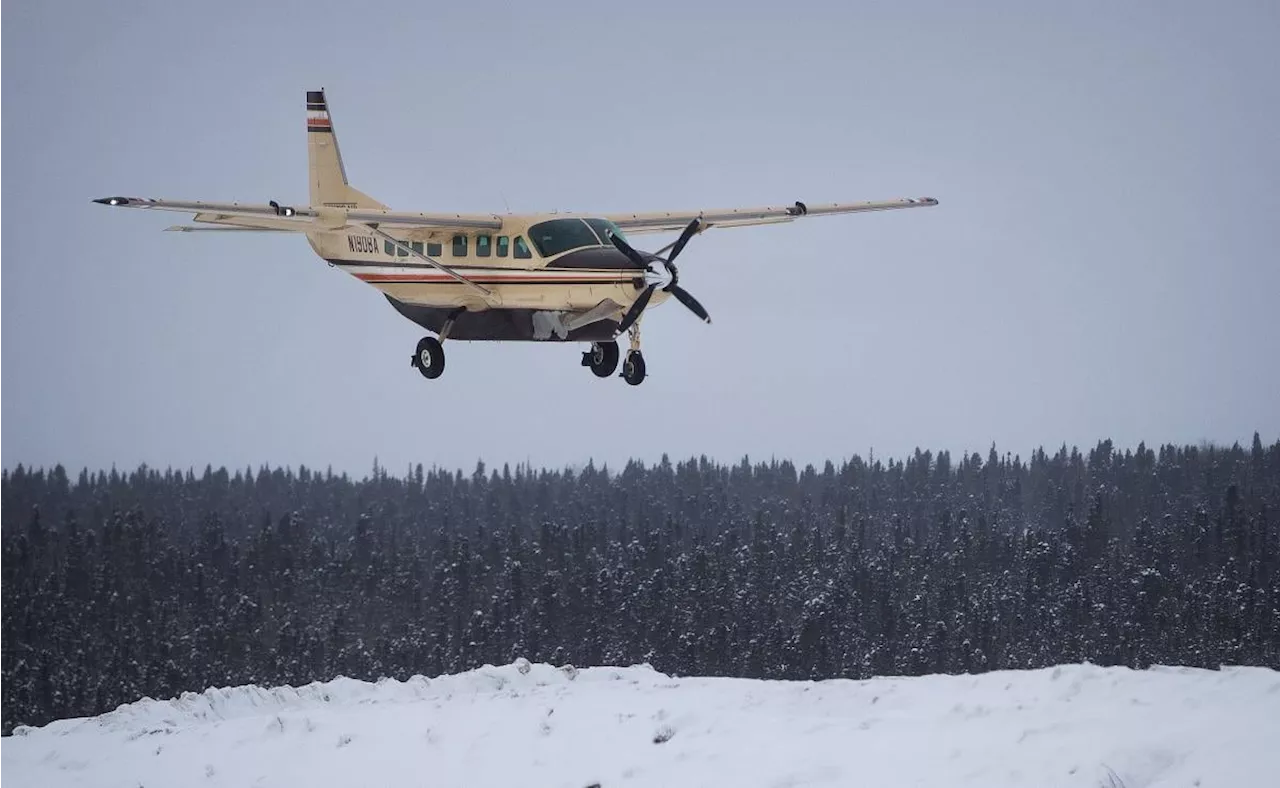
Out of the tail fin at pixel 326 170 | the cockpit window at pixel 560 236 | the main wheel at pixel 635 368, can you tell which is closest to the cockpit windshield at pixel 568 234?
the cockpit window at pixel 560 236

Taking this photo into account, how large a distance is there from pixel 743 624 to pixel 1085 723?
133 metres

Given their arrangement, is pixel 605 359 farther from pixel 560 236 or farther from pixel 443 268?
pixel 443 268

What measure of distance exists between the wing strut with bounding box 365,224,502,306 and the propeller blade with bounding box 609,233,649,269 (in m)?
3.38

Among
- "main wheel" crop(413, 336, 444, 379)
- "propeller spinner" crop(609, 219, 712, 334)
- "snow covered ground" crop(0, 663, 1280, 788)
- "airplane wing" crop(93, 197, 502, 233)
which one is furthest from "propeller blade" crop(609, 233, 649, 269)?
"snow covered ground" crop(0, 663, 1280, 788)

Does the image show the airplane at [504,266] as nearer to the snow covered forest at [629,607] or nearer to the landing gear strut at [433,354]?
the landing gear strut at [433,354]

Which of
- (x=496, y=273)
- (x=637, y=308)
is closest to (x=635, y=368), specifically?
(x=637, y=308)

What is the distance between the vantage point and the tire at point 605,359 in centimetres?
3697

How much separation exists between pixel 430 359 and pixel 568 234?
4845 millimetres

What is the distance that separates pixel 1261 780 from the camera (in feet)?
83.1

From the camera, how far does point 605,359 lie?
122ft

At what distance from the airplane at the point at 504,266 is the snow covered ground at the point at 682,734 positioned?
9228mm

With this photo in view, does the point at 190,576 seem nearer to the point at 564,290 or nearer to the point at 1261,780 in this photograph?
the point at 564,290

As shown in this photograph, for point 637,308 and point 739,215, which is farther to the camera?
point 739,215

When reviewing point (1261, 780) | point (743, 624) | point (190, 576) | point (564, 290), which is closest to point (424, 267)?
point (564, 290)
